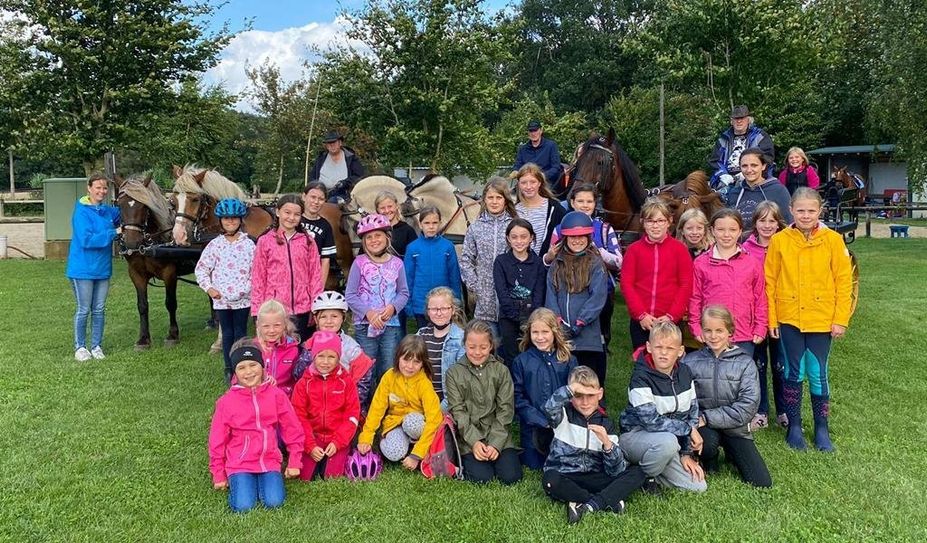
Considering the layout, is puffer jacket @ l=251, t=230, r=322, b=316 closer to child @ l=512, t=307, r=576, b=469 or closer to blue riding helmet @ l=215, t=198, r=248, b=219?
blue riding helmet @ l=215, t=198, r=248, b=219

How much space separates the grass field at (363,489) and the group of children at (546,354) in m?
0.18

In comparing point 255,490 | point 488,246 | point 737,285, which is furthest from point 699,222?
point 255,490

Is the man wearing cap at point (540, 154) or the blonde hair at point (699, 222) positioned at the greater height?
the man wearing cap at point (540, 154)

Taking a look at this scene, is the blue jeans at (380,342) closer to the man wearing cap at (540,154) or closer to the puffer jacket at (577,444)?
the puffer jacket at (577,444)

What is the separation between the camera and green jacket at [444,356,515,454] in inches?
165

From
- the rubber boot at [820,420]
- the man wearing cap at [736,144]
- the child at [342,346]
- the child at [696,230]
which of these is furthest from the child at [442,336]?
the man wearing cap at [736,144]

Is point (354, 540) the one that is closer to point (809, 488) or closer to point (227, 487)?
point (227, 487)

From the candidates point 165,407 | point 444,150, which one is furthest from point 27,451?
point 444,150

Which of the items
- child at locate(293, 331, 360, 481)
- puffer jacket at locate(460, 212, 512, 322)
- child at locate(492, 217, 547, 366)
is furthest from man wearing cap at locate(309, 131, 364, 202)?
child at locate(293, 331, 360, 481)

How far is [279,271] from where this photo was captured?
5227 mm

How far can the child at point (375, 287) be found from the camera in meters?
5.02

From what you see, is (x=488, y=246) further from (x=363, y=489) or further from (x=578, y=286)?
(x=363, y=489)

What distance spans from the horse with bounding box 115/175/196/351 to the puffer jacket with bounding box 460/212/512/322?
3876mm

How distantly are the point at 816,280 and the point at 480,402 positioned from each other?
2.39 meters
